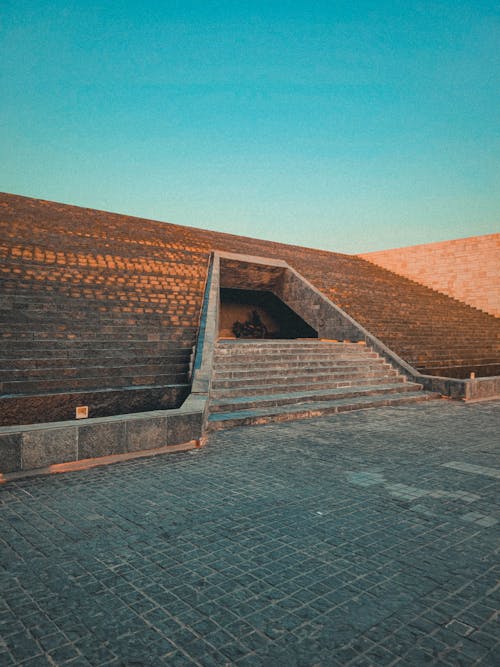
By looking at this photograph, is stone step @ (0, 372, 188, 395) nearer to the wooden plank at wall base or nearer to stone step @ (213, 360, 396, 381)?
stone step @ (213, 360, 396, 381)

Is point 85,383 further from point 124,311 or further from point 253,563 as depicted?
point 253,563

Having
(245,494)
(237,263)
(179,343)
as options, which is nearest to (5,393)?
(179,343)

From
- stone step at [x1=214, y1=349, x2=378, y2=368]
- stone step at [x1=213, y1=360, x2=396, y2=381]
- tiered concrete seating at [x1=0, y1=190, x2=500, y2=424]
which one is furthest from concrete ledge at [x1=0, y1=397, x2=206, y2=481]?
stone step at [x1=214, y1=349, x2=378, y2=368]

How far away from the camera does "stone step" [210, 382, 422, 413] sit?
28.6 ft

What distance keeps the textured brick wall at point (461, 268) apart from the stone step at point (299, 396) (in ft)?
41.4

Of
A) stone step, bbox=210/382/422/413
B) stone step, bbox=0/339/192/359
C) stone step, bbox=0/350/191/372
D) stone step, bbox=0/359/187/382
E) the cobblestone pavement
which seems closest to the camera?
the cobblestone pavement

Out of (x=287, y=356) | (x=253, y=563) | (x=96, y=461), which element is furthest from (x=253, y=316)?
(x=253, y=563)

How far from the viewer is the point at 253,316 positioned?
2247 centimetres

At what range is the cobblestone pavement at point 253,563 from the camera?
2.39m

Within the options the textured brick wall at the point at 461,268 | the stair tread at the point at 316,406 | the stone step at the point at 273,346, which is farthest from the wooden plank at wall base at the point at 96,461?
the textured brick wall at the point at 461,268

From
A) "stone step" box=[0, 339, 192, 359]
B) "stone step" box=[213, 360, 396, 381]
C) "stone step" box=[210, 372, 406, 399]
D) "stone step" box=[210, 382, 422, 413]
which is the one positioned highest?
"stone step" box=[0, 339, 192, 359]

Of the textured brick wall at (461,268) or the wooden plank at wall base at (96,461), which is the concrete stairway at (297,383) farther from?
the textured brick wall at (461,268)

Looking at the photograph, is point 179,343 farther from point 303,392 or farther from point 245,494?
point 245,494

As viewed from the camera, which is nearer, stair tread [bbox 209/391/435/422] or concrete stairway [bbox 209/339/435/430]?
stair tread [bbox 209/391/435/422]
